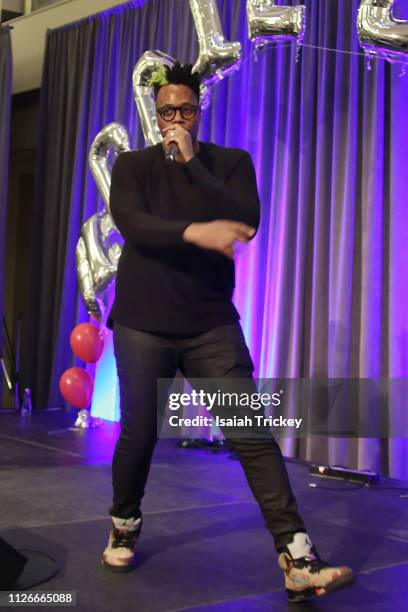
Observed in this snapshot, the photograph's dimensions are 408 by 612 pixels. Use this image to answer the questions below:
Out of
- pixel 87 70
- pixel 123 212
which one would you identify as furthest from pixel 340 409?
pixel 87 70

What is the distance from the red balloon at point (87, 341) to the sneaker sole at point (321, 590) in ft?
10.8

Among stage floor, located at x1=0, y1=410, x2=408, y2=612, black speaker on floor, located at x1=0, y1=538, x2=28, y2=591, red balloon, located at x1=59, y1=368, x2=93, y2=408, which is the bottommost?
stage floor, located at x1=0, y1=410, x2=408, y2=612

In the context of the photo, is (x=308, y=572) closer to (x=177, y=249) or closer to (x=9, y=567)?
(x=9, y=567)

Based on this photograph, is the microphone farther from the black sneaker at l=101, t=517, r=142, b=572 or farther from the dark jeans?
the black sneaker at l=101, t=517, r=142, b=572

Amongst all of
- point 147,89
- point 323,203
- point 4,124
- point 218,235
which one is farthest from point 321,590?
point 4,124

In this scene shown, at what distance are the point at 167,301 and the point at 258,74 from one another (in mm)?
3177

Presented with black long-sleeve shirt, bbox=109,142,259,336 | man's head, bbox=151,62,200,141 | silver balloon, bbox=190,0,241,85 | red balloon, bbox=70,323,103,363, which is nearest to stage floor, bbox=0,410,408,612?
black long-sleeve shirt, bbox=109,142,259,336

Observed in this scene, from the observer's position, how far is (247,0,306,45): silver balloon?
11.1 ft

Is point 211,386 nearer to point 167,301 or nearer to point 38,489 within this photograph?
point 167,301

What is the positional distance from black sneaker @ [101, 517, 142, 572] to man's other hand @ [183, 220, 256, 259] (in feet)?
2.59

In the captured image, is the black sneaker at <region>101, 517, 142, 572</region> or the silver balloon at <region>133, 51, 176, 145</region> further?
the silver balloon at <region>133, 51, 176, 145</region>

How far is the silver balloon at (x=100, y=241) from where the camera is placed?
182 inches

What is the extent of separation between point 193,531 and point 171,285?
95 centimetres

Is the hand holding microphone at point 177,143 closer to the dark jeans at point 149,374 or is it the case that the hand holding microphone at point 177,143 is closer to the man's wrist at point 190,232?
the man's wrist at point 190,232
